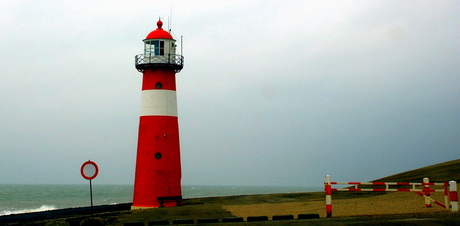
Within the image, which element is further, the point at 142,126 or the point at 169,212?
the point at 142,126

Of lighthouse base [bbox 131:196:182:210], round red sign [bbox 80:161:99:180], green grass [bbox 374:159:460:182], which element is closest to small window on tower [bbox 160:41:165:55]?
lighthouse base [bbox 131:196:182:210]

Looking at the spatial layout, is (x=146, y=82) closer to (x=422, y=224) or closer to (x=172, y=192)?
(x=172, y=192)

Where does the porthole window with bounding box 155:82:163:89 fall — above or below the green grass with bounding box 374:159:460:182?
above

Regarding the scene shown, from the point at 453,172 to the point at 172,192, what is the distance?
16970 millimetres

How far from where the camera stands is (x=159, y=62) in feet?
100

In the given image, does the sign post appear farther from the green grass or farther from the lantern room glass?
the green grass

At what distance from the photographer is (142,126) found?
30.7 meters

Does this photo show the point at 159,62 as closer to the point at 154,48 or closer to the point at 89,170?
the point at 154,48

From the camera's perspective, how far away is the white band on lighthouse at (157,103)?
30.4 m

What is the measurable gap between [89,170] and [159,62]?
14144 millimetres

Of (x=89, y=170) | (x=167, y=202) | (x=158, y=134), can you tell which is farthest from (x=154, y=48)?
(x=89, y=170)

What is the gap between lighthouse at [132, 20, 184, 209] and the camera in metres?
30.3

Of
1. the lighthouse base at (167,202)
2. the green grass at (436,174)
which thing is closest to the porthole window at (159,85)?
the lighthouse base at (167,202)

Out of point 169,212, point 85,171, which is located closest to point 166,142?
point 169,212
